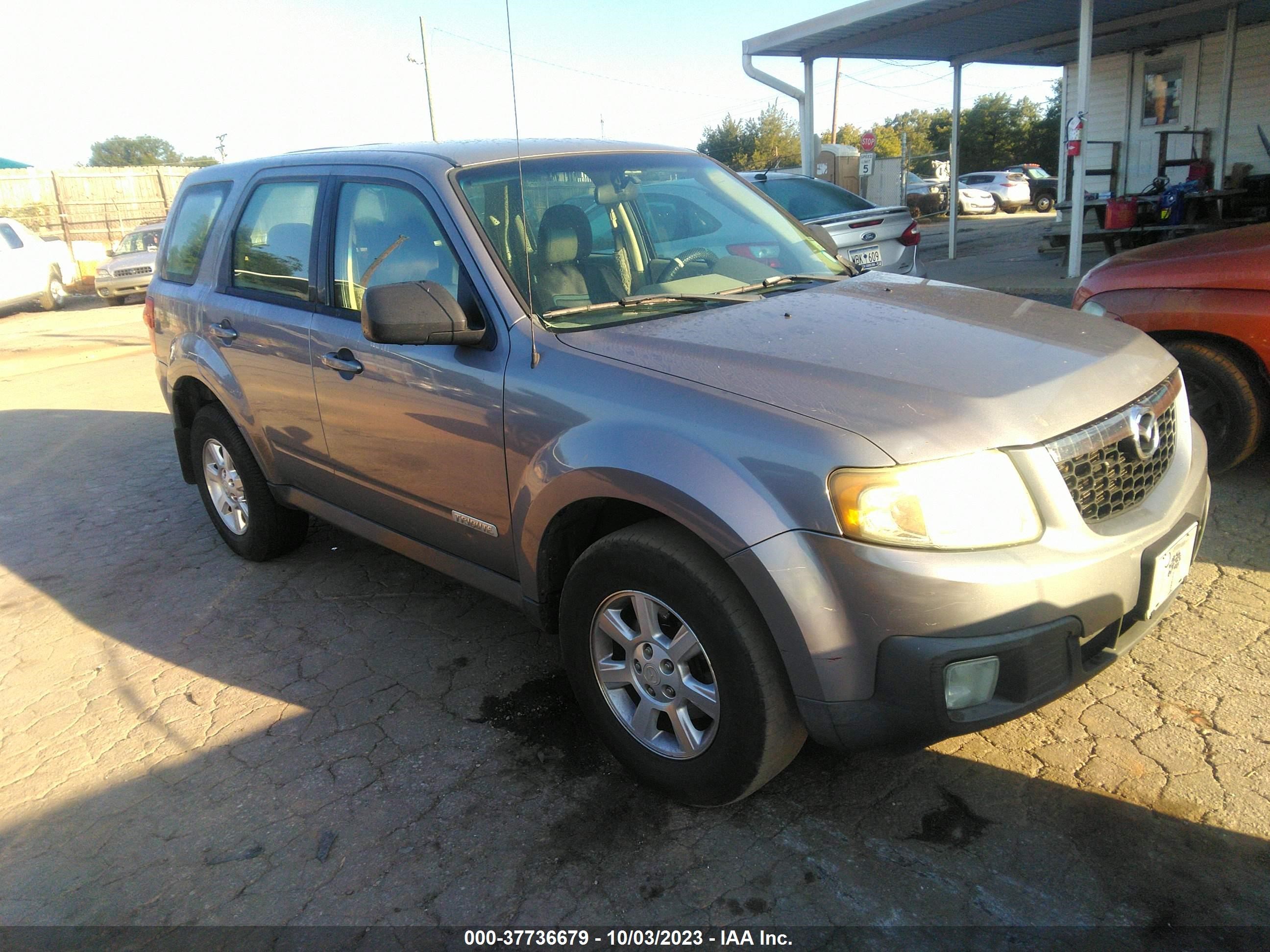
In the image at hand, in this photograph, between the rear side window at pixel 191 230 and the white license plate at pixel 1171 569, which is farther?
the rear side window at pixel 191 230

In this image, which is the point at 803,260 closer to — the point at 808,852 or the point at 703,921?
the point at 808,852

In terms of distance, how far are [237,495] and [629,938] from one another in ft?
10.8

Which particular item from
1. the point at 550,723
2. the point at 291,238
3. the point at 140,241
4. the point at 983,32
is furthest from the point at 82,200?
the point at 550,723

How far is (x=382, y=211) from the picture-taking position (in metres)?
3.46

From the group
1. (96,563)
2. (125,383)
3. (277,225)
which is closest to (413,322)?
(277,225)

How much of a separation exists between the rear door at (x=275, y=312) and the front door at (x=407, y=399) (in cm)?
14

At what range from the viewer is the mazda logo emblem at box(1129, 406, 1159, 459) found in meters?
2.51

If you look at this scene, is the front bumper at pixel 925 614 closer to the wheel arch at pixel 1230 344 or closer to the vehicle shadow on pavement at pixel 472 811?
the vehicle shadow on pavement at pixel 472 811

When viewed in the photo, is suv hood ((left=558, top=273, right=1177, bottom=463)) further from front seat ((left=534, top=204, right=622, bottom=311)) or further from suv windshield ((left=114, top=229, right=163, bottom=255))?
suv windshield ((left=114, top=229, right=163, bottom=255))

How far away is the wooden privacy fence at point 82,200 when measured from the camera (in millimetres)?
24750

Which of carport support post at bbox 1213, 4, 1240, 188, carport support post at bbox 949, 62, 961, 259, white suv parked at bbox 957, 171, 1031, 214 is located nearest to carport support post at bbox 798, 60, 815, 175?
carport support post at bbox 949, 62, 961, 259

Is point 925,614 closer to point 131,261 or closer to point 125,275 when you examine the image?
point 125,275

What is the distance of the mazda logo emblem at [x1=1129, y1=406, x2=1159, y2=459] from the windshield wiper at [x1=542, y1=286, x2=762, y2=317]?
1.21 meters

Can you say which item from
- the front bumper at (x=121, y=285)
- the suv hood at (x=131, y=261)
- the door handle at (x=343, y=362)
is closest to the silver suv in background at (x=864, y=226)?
the door handle at (x=343, y=362)
